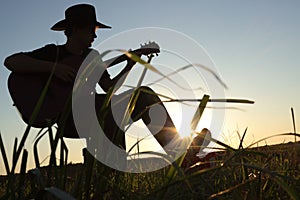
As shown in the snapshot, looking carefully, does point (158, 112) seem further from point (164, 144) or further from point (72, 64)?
point (72, 64)

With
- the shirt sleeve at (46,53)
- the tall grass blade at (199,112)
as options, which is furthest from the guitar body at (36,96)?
the tall grass blade at (199,112)

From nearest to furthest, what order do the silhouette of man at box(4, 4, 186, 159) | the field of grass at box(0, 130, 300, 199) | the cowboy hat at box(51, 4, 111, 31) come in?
the field of grass at box(0, 130, 300, 199)
the silhouette of man at box(4, 4, 186, 159)
the cowboy hat at box(51, 4, 111, 31)

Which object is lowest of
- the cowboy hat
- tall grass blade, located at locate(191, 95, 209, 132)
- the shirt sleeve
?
tall grass blade, located at locate(191, 95, 209, 132)

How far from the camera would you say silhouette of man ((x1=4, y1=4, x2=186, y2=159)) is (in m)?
2.86

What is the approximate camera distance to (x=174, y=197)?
1424 mm

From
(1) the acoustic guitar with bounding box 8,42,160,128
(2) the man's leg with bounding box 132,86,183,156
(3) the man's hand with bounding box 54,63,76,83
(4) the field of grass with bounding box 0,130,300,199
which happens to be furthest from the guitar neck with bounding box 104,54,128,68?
(1) the acoustic guitar with bounding box 8,42,160,128

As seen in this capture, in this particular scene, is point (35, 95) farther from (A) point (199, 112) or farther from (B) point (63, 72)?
(A) point (199, 112)

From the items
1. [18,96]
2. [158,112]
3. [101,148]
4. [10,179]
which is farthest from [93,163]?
[18,96]

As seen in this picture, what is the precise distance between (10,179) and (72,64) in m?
2.54

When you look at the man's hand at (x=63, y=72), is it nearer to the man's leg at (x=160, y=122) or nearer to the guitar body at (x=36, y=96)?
the guitar body at (x=36, y=96)

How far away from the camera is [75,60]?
3547 mm

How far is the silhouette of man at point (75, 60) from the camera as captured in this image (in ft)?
9.39

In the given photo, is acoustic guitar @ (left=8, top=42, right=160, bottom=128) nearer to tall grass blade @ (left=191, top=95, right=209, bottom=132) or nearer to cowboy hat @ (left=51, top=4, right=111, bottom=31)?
cowboy hat @ (left=51, top=4, right=111, bottom=31)

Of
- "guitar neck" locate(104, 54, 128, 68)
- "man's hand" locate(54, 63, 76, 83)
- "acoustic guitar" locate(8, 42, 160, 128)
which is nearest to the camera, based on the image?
"guitar neck" locate(104, 54, 128, 68)
